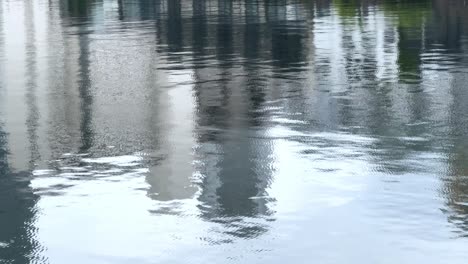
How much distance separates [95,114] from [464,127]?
5.90 metres

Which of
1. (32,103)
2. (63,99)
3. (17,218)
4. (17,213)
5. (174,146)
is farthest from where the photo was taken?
(63,99)

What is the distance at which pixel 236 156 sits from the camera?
570 inches

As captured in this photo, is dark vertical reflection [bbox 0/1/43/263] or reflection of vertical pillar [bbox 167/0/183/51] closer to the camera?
dark vertical reflection [bbox 0/1/43/263]

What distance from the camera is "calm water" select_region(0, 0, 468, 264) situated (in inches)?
392

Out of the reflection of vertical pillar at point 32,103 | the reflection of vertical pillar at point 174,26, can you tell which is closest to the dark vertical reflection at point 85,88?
the reflection of vertical pillar at point 32,103

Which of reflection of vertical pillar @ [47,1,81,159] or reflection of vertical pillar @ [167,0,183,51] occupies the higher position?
reflection of vertical pillar @ [47,1,81,159]

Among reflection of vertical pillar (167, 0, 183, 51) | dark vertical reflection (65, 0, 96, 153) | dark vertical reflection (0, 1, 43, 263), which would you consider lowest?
reflection of vertical pillar (167, 0, 183, 51)

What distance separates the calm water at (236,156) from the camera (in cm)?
995

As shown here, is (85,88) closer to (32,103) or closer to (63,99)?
(63,99)

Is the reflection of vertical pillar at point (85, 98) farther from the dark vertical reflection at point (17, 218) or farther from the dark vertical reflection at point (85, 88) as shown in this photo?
the dark vertical reflection at point (17, 218)

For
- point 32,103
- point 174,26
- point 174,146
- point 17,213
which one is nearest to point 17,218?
point 17,213

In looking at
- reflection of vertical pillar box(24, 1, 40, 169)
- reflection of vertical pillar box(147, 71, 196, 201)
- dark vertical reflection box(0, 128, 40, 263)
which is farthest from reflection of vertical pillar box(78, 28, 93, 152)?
dark vertical reflection box(0, 128, 40, 263)

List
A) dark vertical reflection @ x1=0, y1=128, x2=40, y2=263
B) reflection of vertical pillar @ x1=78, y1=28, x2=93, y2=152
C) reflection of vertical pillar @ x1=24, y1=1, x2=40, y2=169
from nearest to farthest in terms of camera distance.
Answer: dark vertical reflection @ x1=0, y1=128, x2=40, y2=263, reflection of vertical pillar @ x1=24, y1=1, x2=40, y2=169, reflection of vertical pillar @ x1=78, y1=28, x2=93, y2=152

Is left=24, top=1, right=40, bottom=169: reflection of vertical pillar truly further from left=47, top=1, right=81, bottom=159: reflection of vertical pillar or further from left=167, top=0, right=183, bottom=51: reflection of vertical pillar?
left=167, top=0, right=183, bottom=51: reflection of vertical pillar
